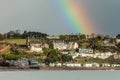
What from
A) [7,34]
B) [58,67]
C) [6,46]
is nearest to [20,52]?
[6,46]

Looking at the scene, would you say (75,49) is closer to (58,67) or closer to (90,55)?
(90,55)

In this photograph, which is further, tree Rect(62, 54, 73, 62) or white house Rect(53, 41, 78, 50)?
white house Rect(53, 41, 78, 50)
